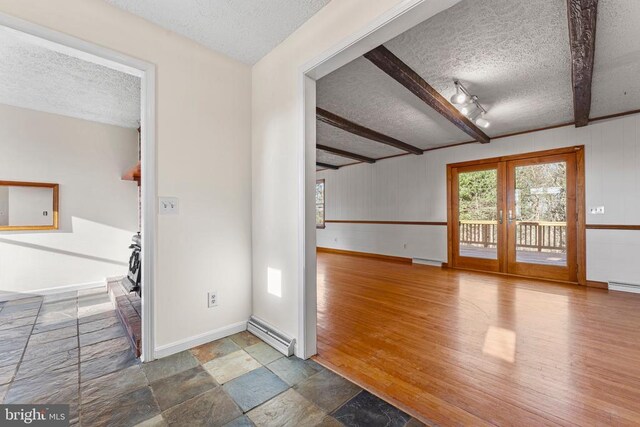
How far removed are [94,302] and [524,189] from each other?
6.67 meters

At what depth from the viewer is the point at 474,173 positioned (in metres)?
5.32

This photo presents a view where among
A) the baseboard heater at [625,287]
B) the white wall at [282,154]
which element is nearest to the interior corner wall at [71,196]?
the white wall at [282,154]

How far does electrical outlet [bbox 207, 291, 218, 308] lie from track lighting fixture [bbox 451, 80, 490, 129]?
326 cm

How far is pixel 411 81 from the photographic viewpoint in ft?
9.34

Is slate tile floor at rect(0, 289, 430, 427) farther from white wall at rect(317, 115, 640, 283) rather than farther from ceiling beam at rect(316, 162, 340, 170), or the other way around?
ceiling beam at rect(316, 162, 340, 170)

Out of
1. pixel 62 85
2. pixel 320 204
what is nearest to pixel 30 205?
pixel 62 85

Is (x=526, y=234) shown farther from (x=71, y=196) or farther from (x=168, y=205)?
(x=71, y=196)

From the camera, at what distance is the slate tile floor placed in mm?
1484

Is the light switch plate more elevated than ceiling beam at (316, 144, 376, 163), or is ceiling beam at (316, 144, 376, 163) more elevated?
ceiling beam at (316, 144, 376, 163)

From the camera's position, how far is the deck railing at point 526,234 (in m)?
4.45

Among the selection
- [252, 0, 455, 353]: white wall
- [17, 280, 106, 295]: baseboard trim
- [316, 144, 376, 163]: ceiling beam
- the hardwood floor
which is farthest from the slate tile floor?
[316, 144, 376, 163]: ceiling beam

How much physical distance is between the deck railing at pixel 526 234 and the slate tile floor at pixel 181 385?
14.8 ft

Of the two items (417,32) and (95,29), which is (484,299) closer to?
(417,32)

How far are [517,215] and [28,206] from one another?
24.7ft
